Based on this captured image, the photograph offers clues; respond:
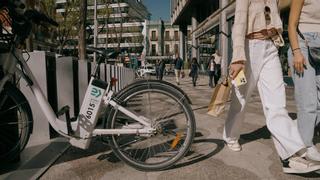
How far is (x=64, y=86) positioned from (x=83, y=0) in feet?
25.3

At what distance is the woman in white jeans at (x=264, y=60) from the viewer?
3879 mm

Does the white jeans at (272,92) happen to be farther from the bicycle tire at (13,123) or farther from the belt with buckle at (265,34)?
the bicycle tire at (13,123)

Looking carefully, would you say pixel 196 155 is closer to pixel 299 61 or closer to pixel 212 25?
pixel 299 61


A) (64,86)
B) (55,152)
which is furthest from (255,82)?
(64,86)

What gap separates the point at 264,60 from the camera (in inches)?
164

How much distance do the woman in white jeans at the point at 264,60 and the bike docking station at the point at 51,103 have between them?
1.24 m

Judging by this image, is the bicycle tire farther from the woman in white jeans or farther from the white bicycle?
the woman in white jeans

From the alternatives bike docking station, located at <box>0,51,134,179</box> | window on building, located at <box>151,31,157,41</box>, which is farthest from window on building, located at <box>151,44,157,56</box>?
bike docking station, located at <box>0,51,134,179</box>

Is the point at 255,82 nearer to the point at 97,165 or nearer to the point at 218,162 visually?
the point at 218,162

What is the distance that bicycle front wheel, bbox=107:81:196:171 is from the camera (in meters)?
3.91

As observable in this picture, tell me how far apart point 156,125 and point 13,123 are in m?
1.29

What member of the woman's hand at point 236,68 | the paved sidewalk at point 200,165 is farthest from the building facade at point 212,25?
the woman's hand at point 236,68

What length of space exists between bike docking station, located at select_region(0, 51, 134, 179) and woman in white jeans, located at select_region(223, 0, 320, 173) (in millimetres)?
1244

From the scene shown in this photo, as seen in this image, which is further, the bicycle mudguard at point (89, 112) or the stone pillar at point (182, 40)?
the stone pillar at point (182, 40)
